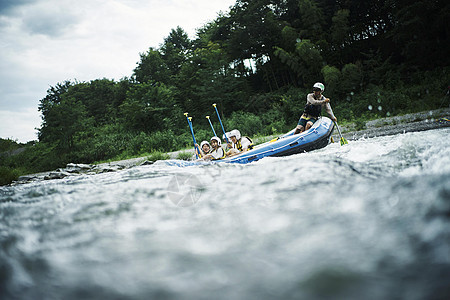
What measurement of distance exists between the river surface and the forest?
1064cm

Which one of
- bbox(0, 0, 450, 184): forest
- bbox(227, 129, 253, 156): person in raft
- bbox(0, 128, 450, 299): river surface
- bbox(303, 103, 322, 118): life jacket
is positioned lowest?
bbox(0, 128, 450, 299): river surface

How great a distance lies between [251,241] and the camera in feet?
5.29

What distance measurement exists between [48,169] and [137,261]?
1773 cm

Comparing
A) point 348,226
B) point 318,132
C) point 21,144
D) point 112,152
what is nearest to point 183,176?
point 348,226

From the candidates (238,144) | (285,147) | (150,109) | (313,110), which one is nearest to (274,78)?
(150,109)

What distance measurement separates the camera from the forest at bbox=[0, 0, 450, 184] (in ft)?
45.1

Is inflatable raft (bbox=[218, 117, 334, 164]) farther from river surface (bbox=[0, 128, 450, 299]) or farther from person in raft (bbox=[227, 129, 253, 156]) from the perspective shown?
river surface (bbox=[0, 128, 450, 299])

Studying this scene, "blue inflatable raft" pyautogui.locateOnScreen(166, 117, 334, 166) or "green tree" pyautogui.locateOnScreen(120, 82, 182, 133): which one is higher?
"green tree" pyautogui.locateOnScreen(120, 82, 182, 133)

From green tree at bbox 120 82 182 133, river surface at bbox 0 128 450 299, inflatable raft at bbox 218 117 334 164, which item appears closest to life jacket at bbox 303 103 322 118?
inflatable raft at bbox 218 117 334 164

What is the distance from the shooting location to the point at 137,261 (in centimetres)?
155

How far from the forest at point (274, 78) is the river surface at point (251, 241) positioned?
10635mm

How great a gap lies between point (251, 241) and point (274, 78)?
67.3 feet

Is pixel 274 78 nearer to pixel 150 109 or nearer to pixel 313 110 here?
pixel 150 109

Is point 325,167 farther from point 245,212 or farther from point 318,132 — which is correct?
point 318,132
